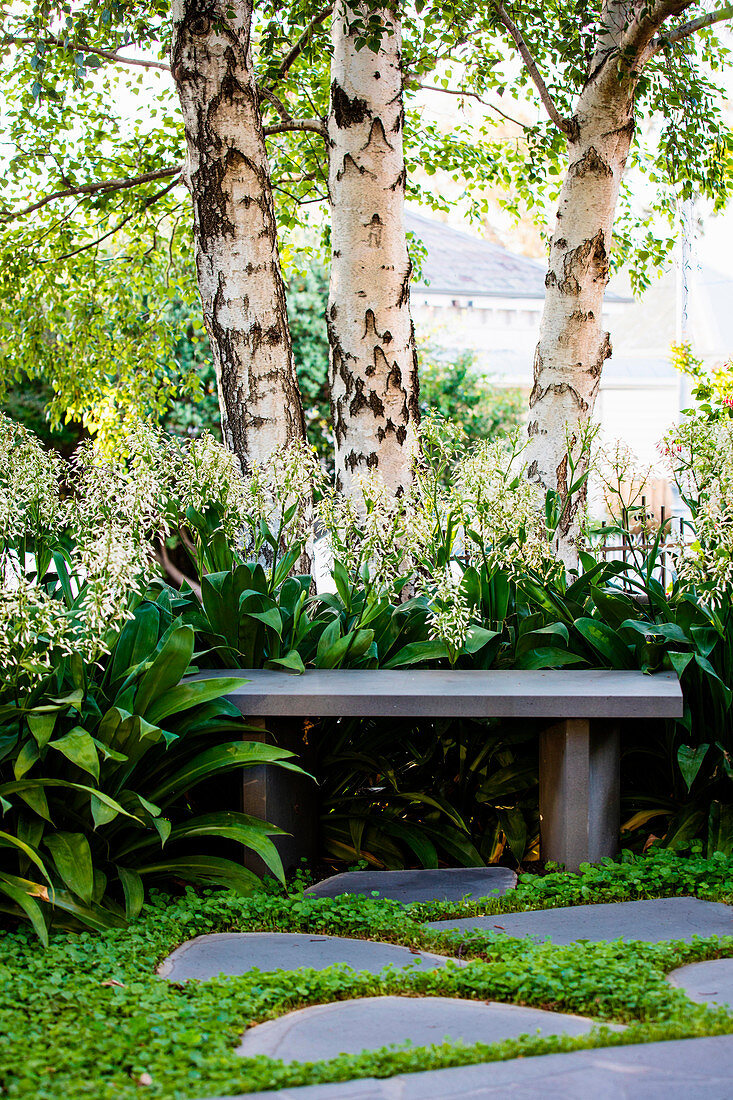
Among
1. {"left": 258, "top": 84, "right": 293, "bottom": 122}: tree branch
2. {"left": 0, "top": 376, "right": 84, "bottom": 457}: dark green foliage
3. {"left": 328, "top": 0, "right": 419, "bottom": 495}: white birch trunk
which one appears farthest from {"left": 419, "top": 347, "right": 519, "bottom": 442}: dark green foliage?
{"left": 328, "top": 0, "right": 419, "bottom": 495}: white birch trunk

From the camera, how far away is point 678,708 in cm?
301

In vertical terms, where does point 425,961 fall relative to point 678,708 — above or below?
below

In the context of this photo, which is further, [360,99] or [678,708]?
[360,99]

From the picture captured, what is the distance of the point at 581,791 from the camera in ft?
10.3

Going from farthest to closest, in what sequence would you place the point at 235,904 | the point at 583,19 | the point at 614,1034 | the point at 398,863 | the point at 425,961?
the point at 583,19
the point at 398,863
the point at 235,904
the point at 425,961
the point at 614,1034

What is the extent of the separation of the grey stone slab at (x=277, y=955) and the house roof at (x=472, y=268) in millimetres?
22444

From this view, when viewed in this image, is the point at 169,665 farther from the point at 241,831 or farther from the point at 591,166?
the point at 591,166

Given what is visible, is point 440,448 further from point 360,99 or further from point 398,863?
point 360,99

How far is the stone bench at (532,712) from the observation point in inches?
121

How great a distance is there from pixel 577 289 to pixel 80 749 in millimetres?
3830

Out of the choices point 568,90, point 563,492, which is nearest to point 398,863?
point 563,492

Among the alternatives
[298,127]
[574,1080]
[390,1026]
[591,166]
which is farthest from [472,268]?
[574,1080]

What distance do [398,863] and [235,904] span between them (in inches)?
29.1

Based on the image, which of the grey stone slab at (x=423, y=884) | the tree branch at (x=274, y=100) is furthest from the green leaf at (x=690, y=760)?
the tree branch at (x=274, y=100)
